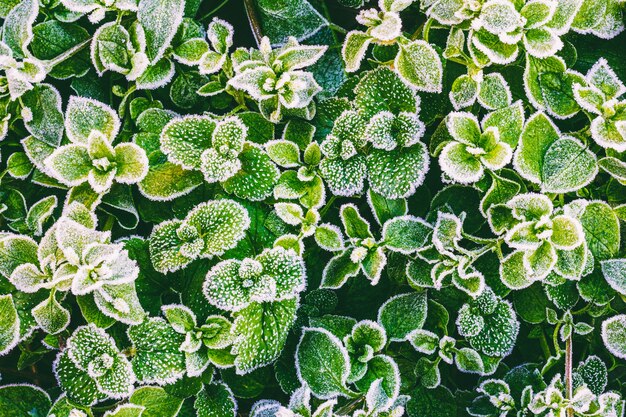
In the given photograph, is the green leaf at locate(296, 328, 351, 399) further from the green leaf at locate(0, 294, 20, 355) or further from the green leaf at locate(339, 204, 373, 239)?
the green leaf at locate(0, 294, 20, 355)

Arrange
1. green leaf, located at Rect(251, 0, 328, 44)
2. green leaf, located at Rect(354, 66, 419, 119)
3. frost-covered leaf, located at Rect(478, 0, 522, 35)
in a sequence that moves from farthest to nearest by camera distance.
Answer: green leaf, located at Rect(251, 0, 328, 44) → green leaf, located at Rect(354, 66, 419, 119) → frost-covered leaf, located at Rect(478, 0, 522, 35)

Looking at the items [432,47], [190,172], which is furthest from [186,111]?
[432,47]

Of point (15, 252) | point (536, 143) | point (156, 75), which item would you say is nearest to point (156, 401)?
point (15, 252)

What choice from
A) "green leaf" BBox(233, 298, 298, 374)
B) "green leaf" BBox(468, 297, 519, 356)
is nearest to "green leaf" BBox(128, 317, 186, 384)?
"green leaf" BBox(233, 298, 298, 374)

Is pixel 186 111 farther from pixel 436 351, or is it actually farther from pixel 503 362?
pixel 503 362

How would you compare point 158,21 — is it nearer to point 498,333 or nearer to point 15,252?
point 15,252

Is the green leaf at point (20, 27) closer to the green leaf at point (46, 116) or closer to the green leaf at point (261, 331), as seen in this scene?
the green leaf at point (46, 116)

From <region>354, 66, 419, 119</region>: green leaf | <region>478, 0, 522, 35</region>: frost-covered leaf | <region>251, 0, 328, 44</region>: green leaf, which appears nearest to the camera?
<region>478, 0, 522, 35</region>: frost-covered leaf
